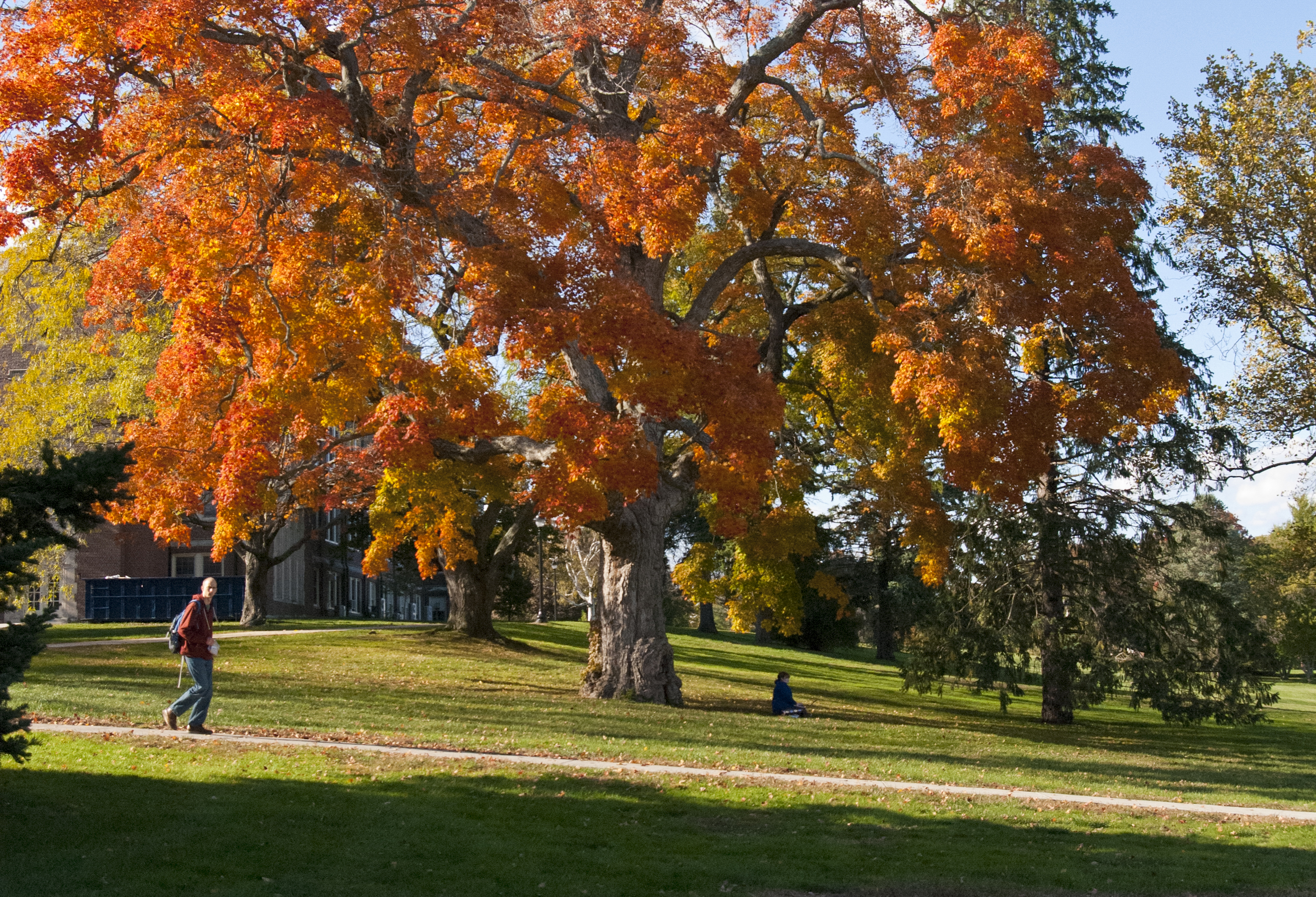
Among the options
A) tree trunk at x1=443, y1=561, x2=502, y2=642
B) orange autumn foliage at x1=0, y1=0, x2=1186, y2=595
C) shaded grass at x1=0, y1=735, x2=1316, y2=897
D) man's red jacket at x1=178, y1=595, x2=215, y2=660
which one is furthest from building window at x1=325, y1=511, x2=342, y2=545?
shaded grass at x1=0, y1=735, x2=1316, y2=897

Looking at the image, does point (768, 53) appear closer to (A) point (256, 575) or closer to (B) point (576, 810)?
(B) point (576, 810)

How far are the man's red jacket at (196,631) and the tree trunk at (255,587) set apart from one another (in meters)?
A: 23.6

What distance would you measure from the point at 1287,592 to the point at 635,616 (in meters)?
37.2

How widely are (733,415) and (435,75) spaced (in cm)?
701

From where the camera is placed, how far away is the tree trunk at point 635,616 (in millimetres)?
21047

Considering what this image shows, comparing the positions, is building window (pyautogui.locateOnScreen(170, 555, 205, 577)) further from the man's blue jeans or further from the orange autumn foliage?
the man's blue jeans

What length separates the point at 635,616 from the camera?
21.2 m

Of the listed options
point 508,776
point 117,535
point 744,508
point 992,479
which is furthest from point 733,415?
point 117,535

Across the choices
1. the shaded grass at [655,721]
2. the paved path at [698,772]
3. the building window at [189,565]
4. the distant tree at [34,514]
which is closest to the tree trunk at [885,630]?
the shaded grass at [655,721]

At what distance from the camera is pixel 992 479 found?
65.4ft

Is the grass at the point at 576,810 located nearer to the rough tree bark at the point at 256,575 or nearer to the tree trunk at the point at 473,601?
the tree trunk at the point at 473,601

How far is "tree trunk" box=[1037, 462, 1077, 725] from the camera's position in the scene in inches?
988

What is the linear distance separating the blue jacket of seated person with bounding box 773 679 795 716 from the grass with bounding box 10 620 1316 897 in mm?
1142

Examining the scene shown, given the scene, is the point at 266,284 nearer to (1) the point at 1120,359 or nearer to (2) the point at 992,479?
(2) the point at 992,479
